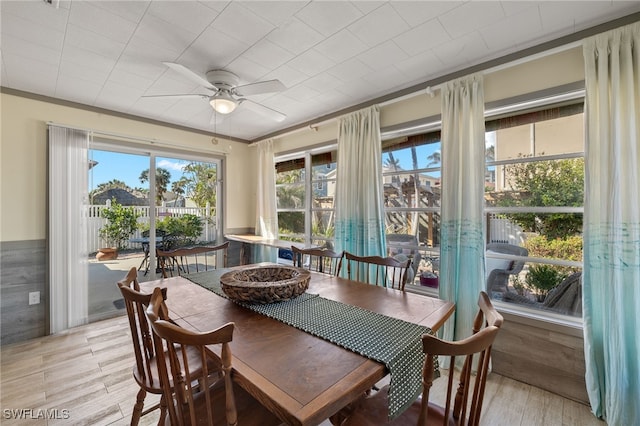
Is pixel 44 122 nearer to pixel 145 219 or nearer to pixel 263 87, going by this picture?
pixel 145 219

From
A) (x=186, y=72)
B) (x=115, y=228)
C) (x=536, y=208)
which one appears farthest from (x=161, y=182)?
(x=536, y=208)

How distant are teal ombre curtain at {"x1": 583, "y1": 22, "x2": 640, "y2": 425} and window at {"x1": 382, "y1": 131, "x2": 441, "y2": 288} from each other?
1.09 m

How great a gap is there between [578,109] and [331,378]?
251 centimetres

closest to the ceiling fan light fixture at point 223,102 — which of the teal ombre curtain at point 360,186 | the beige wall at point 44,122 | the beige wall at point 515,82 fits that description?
the teal ombre curtain at point 360,186

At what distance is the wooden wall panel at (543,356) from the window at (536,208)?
0.17 m

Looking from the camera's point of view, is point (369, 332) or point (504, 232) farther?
point (504, 232)

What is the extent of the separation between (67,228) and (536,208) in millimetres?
4446

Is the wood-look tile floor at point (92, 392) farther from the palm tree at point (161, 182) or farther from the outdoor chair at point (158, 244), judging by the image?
the palm tree at point (161, 182)

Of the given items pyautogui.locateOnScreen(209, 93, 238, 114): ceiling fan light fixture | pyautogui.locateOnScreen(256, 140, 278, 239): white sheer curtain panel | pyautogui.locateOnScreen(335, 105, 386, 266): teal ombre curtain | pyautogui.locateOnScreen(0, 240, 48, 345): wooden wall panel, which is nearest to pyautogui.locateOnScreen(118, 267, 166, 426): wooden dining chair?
pyautogui.locateOnScreen(209, 93, 238, 114): ceiling fan light fixture

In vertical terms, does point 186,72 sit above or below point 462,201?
above

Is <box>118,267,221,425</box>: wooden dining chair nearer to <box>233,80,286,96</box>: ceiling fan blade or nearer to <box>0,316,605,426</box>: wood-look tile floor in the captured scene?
<box>0,316,605,426</box>: wood-look tile floor

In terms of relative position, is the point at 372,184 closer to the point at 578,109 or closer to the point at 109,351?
the point at 578,109

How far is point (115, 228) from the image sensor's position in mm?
3426

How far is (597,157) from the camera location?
174 centimetres
